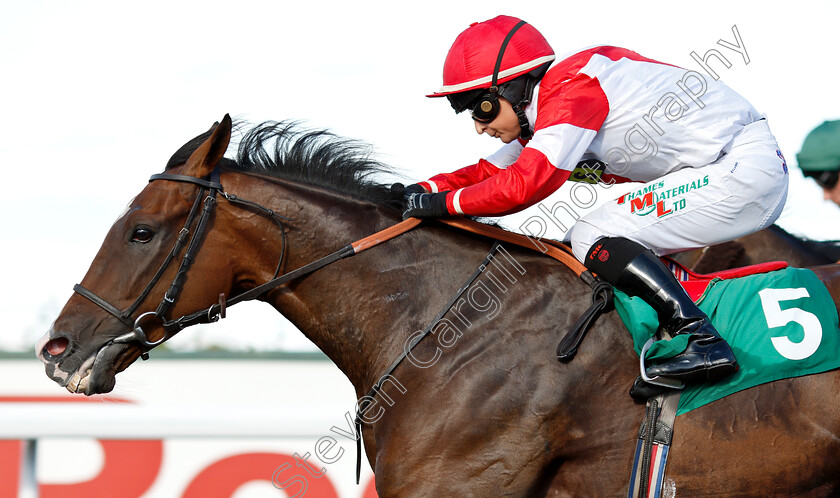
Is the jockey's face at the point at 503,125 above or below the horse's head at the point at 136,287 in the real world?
above

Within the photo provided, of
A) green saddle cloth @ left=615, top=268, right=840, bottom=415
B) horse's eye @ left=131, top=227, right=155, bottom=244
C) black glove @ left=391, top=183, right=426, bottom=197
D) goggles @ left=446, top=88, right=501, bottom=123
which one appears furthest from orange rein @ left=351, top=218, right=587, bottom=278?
horse's eye @ left=131, top=227, right=155, bottom=244

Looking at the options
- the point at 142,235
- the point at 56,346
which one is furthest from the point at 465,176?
the point at 56,346

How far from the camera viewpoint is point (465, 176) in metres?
3.36

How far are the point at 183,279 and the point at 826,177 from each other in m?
2.39

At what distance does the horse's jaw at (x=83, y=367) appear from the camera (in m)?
2.59

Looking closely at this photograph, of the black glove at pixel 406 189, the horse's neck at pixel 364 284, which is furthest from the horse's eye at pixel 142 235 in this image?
the black glove at pixel 406 189

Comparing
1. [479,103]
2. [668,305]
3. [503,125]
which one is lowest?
[668,305]

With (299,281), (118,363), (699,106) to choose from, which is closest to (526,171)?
(699,106)

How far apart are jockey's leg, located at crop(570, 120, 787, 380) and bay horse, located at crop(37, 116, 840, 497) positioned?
0.64 ft

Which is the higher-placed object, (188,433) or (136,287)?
(136,287)

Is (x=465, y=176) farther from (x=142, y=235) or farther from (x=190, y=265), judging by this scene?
(x=142, y=235)

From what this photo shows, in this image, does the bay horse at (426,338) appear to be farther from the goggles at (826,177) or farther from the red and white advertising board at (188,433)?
the red and white advertising board at (188,433)

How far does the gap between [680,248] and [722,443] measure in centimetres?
72

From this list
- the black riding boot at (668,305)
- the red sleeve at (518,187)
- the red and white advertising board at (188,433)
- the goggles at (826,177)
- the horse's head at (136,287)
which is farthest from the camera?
the red and white advertising board at (188,433)
